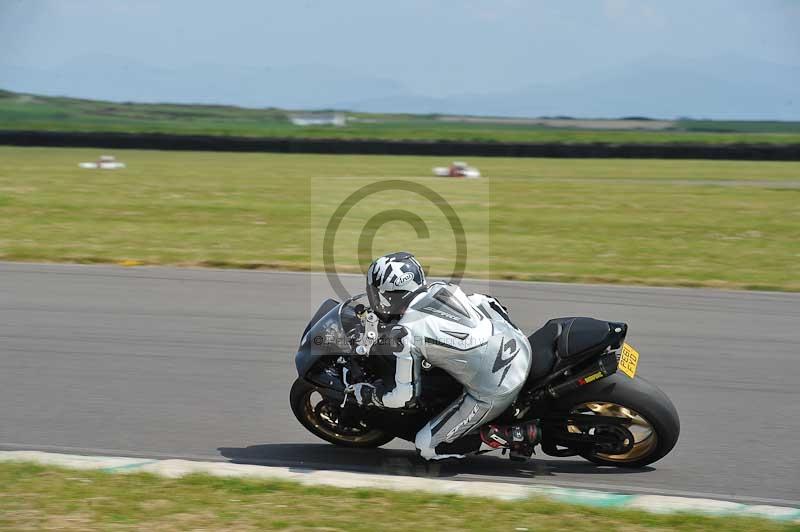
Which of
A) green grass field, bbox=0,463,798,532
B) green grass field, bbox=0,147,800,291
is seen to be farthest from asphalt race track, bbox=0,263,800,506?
green grass field, bbox=0,147,800,291

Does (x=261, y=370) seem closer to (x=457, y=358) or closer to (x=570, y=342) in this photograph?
(x=457, y=358)

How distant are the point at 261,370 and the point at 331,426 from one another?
1970 millimetres

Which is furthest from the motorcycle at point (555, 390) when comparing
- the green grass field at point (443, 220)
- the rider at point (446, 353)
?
the green grass field at point (443, 220)

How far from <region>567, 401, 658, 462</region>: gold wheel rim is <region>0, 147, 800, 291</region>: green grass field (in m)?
6.22

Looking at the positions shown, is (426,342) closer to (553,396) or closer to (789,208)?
(553,396)

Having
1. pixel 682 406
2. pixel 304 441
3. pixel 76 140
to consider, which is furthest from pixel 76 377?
pixel 76 140

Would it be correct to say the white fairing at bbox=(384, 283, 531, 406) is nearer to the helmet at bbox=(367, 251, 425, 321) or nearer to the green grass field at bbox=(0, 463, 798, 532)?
the helmet at bbox=(367, 251, 425, 321)

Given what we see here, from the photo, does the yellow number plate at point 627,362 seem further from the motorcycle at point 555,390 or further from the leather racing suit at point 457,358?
the leather racing suit at point 457,358

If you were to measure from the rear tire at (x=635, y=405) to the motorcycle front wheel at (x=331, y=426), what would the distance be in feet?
4.00

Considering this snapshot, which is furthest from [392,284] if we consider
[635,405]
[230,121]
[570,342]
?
[230,121]

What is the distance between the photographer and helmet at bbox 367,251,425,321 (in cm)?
→ 541

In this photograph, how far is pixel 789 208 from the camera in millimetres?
19266

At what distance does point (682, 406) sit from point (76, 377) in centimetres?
464

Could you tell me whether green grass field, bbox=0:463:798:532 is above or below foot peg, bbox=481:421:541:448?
below
